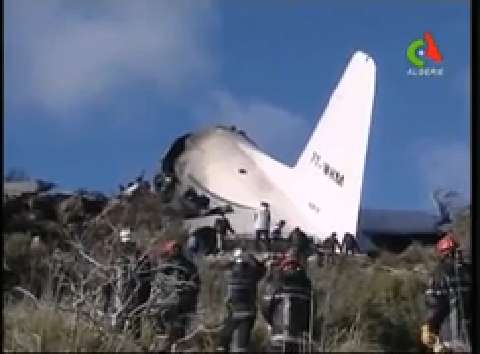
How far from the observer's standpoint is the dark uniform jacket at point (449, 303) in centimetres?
582

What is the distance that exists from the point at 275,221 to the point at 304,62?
78 centimetres

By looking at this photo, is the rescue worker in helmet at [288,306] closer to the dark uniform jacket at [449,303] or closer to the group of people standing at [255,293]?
the group of people standing at [255,293]

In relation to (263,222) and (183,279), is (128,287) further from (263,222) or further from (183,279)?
(263,222)

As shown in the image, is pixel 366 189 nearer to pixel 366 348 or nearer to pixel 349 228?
pixel 349 228

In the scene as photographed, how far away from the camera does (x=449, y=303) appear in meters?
5.83

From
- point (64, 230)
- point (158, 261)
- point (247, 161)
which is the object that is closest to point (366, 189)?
point (247, 161)

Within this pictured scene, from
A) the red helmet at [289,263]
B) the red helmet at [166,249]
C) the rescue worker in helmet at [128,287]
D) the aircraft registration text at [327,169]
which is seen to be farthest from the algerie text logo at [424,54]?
the rescue worker in helmet at [128,287]

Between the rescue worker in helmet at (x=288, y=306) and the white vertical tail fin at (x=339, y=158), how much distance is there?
0.80 feet

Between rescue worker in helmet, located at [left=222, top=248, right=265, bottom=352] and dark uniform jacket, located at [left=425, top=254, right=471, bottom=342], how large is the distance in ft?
2.73

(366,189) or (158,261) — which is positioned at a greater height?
(366,189)

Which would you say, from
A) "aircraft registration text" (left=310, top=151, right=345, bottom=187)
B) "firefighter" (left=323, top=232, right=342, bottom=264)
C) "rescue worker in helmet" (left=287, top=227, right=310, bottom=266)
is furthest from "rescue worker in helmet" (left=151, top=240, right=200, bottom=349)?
"aircraft registration text" (left=310, top=151, right=345, bottom=187)

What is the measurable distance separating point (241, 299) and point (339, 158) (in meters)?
0.84

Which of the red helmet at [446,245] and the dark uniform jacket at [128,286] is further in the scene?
the red helmet at [446,245]

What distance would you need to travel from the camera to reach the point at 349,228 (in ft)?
19.2
